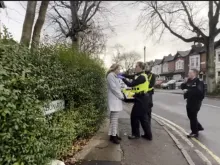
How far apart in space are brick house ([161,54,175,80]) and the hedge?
75189 mm

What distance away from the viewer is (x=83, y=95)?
5879 mm

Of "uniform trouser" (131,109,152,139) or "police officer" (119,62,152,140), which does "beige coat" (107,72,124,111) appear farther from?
"uniform trouser" (131,109,152,139)

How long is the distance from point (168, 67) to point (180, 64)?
31.2 feet

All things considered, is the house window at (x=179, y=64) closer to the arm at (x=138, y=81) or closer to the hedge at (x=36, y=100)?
the arm at (x=138, y=81)

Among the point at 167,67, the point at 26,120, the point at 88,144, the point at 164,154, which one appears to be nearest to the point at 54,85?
the point at 26,120

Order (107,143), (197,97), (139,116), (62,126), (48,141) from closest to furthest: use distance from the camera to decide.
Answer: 1. (48,141)
2. (62,126)
3. (107,143)
4. (139,116)
5. (197,97)

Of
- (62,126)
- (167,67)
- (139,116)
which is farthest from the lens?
(167,67)

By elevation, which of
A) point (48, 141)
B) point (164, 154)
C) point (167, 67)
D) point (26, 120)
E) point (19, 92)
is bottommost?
point (164, 154)

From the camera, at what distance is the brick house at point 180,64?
71188 millimetres

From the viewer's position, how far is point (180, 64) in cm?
7312

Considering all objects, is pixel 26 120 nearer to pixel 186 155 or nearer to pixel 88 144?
pixel 88 144

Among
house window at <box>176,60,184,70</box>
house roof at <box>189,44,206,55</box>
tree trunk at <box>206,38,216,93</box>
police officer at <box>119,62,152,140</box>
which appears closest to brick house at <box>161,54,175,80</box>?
house window at <box>176,60,184,70</box>

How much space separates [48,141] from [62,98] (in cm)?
123

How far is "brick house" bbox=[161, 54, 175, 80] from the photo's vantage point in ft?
261
